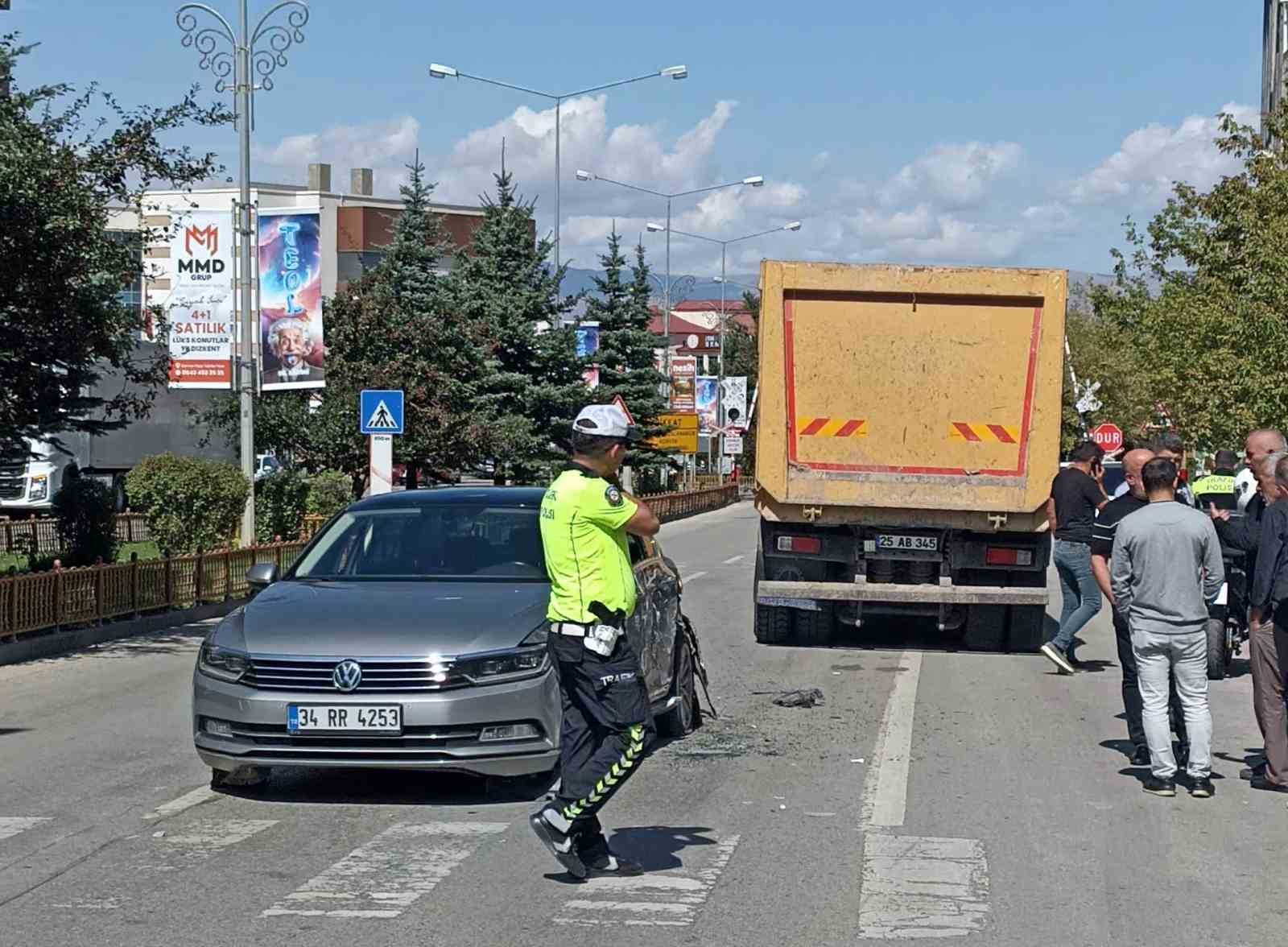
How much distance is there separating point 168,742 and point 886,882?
17.8 ft

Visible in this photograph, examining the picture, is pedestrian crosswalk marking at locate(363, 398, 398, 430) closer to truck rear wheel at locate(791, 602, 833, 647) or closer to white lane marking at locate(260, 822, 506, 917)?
truck rear wheel at locate(791, 602, 833, 647)

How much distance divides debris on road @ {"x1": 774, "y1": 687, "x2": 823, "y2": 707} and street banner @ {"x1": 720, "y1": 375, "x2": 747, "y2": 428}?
170ft

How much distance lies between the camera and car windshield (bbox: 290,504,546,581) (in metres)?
9.49

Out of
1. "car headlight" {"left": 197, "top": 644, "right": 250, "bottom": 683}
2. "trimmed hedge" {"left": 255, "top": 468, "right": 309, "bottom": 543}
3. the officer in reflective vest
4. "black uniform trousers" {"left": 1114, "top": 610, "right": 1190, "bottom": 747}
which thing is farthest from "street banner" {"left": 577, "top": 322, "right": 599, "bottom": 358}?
"car headlight" {"left": 197, "top": 644, "right": 250, "bottom": 683}

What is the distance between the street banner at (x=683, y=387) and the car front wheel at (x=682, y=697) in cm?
4958

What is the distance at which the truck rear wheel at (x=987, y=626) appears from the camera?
1612 cm

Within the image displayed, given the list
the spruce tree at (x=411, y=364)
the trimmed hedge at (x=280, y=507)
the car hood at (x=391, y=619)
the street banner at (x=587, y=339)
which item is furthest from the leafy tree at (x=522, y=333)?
the car hood at (x=391, y=619)

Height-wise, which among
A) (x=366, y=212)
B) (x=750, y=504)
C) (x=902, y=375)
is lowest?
(x=750, y=504)

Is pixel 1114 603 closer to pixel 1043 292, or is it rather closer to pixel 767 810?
pixel 767 810

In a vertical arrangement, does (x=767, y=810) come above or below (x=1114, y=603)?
below

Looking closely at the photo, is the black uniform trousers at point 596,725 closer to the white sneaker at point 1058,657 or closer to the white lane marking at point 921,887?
the white lane marking at point 921,887

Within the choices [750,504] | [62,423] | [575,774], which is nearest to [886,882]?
[575,774]

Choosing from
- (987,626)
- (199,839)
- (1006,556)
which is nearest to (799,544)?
(1006,556)

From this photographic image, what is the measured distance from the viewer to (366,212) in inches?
3516
